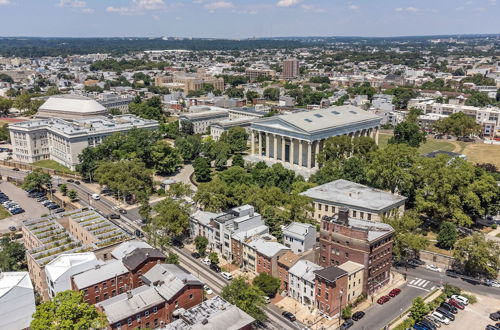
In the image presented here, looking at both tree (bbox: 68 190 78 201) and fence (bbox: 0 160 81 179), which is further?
fence (bbox: 0 160 81 179)

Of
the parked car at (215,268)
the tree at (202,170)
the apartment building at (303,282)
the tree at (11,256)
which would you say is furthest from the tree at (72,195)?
the apartment building at (303,282)

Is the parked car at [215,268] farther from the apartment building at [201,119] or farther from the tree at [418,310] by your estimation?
the apartment building at [201,119]

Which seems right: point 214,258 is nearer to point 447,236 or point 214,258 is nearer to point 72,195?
point 447,236

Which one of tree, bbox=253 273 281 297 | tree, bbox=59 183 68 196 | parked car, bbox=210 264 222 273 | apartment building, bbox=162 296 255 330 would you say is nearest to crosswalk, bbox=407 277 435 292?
tree, bbox=253 273 281 297

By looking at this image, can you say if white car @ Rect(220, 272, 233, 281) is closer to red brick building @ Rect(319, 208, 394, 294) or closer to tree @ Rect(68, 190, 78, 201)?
red brick building @ Rect(319, 208, 394, 294)

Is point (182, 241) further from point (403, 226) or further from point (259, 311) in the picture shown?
point (403, 226)

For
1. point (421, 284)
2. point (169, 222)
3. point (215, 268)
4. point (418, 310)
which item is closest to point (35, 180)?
point (169, 222)

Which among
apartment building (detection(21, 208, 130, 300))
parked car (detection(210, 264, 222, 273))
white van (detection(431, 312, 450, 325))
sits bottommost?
white van (detection(431, 312, 450, 325))
